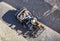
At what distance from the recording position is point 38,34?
1964 centimetres

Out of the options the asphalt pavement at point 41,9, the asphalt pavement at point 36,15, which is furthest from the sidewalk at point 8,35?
the asphalt pavement at point 41,9

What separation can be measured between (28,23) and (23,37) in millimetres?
1407

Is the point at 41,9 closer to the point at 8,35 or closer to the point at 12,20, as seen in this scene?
the point at 12,20

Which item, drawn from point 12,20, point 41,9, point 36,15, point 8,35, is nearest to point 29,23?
point 36,15

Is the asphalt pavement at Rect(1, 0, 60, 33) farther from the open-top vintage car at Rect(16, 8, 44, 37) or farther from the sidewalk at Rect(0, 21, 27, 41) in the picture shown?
the sidewalk at Rect(0, 21, 27, 41)

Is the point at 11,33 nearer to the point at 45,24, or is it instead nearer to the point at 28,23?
the point at 28,23

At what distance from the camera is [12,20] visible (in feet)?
69.2

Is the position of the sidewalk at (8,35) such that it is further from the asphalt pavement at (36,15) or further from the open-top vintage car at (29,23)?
the open-top vintage car at (29,23)

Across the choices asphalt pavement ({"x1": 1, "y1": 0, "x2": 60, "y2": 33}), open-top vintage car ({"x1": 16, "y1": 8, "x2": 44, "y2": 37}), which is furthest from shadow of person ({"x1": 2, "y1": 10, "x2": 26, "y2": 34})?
asphalt pavement ({"x1": 1, "y1": 0, "x2": 60, "y2": 33})

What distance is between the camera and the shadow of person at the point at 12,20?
20.5 meters

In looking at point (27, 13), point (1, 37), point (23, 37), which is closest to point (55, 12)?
point (27, 13)

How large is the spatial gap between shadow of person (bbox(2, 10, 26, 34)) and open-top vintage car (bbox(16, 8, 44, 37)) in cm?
41

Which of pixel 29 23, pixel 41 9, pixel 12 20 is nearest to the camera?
pixel 29 23

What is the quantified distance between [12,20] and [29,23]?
185cm
